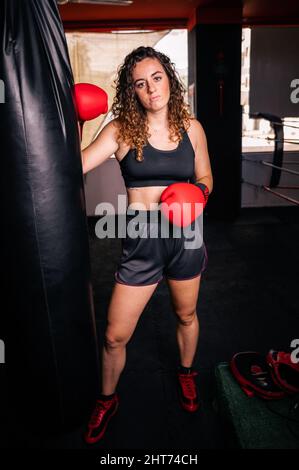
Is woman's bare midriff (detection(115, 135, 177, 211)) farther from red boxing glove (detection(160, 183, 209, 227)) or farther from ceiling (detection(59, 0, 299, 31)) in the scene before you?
ceiling (detection(59, 0, 299, 31))

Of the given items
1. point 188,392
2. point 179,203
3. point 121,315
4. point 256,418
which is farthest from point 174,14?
point 256,418

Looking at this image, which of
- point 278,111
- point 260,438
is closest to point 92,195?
point 278,111

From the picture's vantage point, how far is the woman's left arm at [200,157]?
4.98 feet

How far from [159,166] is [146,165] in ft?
0.16

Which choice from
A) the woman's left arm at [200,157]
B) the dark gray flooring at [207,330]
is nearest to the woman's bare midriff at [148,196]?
the woman's left arm at [200,157]

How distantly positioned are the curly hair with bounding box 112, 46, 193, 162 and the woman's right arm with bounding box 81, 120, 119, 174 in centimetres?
4

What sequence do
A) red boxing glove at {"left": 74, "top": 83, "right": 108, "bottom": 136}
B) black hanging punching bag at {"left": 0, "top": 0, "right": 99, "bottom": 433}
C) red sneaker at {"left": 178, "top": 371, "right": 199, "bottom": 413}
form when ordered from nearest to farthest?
black hanging punching bag at {"left": 0, "top": 0, "right": 99, "bottom": 433}
red boxing glove at {"left": 74, "top": 83, "right": 108, "bottom": 136}
red sneaker at {"left": 178, "top": 371, "right": 199, "bottom": 413}

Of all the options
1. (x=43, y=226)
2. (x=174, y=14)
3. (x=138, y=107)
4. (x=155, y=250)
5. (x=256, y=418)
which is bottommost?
(x=256, y=418)

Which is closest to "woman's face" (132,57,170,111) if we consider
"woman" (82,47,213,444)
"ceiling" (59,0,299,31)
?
"woman" (82,47,213,444)

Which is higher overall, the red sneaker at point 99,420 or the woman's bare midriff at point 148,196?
the woman's bare midriff at point 148,196

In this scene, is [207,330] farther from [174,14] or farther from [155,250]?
[174,14]

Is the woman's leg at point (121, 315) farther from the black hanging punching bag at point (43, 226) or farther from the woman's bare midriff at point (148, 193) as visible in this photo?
the woman's bare midriff at point (148, 193)

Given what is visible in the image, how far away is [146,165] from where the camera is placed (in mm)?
1379

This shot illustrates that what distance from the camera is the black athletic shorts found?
1.42 metres
